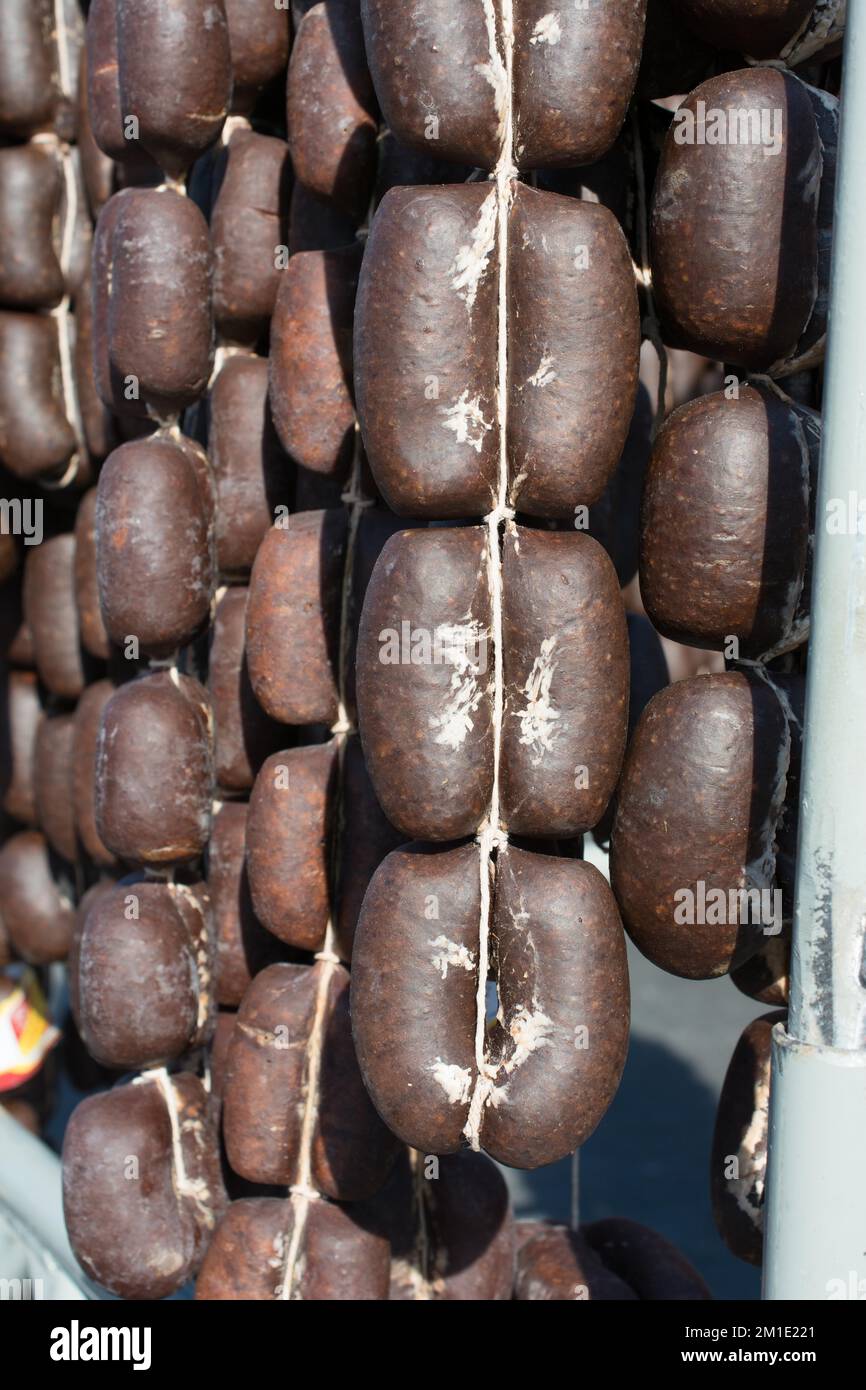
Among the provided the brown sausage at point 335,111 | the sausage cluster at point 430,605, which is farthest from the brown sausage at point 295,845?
the brown sausage at point 335,111

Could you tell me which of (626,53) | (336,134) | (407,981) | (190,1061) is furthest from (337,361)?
(190,1061)

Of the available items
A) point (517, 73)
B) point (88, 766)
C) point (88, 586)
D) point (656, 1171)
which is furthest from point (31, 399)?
point (656, 1171)

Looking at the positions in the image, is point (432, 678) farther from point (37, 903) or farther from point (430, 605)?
point (37, 903)

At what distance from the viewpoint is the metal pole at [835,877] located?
22.3 inches

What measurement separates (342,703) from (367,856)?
0.09 metres

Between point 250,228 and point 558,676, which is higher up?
point 250,228

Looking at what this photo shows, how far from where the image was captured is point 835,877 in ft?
2.00

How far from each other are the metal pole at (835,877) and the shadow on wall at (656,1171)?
0.76m

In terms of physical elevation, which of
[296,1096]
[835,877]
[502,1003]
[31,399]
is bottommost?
[296,1096]

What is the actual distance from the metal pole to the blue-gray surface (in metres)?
0.78

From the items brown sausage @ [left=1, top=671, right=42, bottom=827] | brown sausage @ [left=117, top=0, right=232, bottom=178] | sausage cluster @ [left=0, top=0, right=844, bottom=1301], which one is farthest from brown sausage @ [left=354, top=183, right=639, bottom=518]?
brown sausage @ [left=1, top=671, right=42, bottom=827]

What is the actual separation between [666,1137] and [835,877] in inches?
40.0

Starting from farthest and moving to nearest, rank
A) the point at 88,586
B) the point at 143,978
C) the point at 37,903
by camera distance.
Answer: the point at 37,903 < the point at 88,586 < the point at 143,978

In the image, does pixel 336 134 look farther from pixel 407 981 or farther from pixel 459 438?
pixel 407 981
